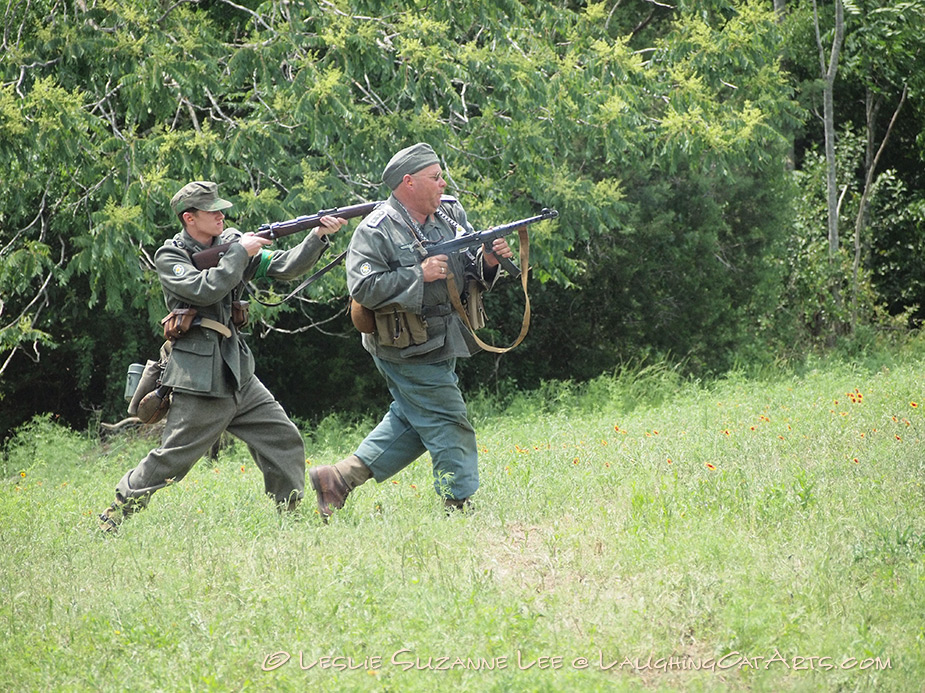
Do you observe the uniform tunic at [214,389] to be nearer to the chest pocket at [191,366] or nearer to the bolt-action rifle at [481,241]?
the chest pocket at [191,366]

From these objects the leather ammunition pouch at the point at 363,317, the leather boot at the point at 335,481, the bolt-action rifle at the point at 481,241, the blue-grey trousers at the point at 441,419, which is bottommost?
the leather boot at the point at 335,481

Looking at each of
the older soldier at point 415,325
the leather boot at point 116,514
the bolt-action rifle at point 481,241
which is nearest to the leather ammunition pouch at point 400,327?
the older soldier at point 415,325

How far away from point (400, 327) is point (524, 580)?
161 cm

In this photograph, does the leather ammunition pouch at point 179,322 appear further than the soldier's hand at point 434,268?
Yes

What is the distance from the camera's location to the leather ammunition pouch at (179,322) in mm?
6113

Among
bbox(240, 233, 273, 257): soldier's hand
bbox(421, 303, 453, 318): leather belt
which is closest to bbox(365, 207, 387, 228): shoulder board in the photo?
bbox(421, 303, 453, 318): leather belt

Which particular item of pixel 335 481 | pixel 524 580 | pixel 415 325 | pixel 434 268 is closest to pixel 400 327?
pixel 415 325

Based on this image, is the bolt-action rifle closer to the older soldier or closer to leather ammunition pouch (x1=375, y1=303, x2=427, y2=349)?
the older soldier

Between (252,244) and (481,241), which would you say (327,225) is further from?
(481,241)

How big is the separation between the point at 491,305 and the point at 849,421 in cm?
800

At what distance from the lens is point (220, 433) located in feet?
20.7

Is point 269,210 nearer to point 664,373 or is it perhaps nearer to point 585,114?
point 585,114

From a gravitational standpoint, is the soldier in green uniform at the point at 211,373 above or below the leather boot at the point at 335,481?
above

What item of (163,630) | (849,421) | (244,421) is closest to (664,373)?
(849,421)
